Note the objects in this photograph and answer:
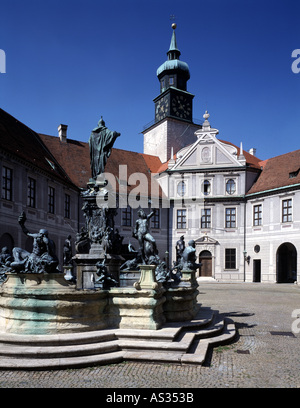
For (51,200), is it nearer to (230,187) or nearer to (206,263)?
(206,263)

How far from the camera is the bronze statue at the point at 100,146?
11445 mm

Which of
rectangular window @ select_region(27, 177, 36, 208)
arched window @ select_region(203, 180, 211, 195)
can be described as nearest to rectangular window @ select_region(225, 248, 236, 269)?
arched window @ select_region(203, 180, 211, 195)

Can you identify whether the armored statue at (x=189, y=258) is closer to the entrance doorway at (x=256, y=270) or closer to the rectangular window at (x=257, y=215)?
the rectangular window at (x=257, y=215)

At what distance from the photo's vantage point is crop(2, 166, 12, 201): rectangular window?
22.4 m

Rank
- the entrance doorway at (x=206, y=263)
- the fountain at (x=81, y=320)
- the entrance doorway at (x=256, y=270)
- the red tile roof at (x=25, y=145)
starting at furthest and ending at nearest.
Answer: the entrance doorway at (x=206, y=263), the entrance doorway at (x=256, y=270), the red tile roof at (x=25, y=145), the fountain at (x=81, y=320)

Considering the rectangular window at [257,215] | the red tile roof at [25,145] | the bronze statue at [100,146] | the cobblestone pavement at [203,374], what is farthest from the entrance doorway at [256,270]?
the cobblestone pavement at [203,374]

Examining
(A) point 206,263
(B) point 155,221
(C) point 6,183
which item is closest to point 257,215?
(A) point 206,263

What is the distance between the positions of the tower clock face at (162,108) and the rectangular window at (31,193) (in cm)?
2264

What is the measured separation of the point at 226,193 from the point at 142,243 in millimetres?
26384

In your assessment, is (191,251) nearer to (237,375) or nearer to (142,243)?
(142,243)

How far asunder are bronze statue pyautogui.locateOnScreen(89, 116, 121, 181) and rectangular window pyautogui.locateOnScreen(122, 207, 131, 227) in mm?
23762

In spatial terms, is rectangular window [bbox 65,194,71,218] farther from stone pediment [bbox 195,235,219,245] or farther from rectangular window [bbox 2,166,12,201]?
stone pediment [bbox 195,235,219,245]

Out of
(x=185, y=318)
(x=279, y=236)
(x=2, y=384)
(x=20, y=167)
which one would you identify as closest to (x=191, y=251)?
(x=185, y=318)

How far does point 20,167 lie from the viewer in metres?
24.0
